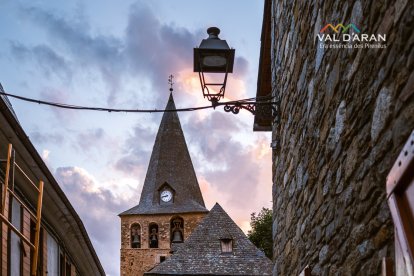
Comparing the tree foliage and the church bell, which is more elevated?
the church bell

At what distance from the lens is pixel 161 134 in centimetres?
5206

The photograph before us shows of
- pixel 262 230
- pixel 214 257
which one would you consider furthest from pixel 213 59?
pixel 262 230

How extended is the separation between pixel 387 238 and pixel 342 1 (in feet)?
5.44

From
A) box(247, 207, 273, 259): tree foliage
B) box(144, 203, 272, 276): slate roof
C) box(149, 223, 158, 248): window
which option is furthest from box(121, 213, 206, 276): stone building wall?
box(144, 203, 272, 276): slate roof

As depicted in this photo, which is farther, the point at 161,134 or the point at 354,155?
the point at 161,134

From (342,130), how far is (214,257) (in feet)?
79.6

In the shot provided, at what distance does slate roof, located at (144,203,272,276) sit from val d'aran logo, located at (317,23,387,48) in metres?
22.4

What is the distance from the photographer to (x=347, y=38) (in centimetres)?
407

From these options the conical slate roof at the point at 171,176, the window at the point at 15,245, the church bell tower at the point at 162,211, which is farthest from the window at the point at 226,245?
the window at the point at 15,245

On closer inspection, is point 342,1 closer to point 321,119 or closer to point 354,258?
point 321,119

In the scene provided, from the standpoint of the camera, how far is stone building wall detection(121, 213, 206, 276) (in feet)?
153

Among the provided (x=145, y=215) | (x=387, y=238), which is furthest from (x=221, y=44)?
(x=145, y=215)

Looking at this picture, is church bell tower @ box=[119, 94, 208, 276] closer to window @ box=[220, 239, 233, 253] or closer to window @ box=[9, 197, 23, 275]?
window @ box=[220, 239, 233, 253]

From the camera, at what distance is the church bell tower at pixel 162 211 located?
47188mm
